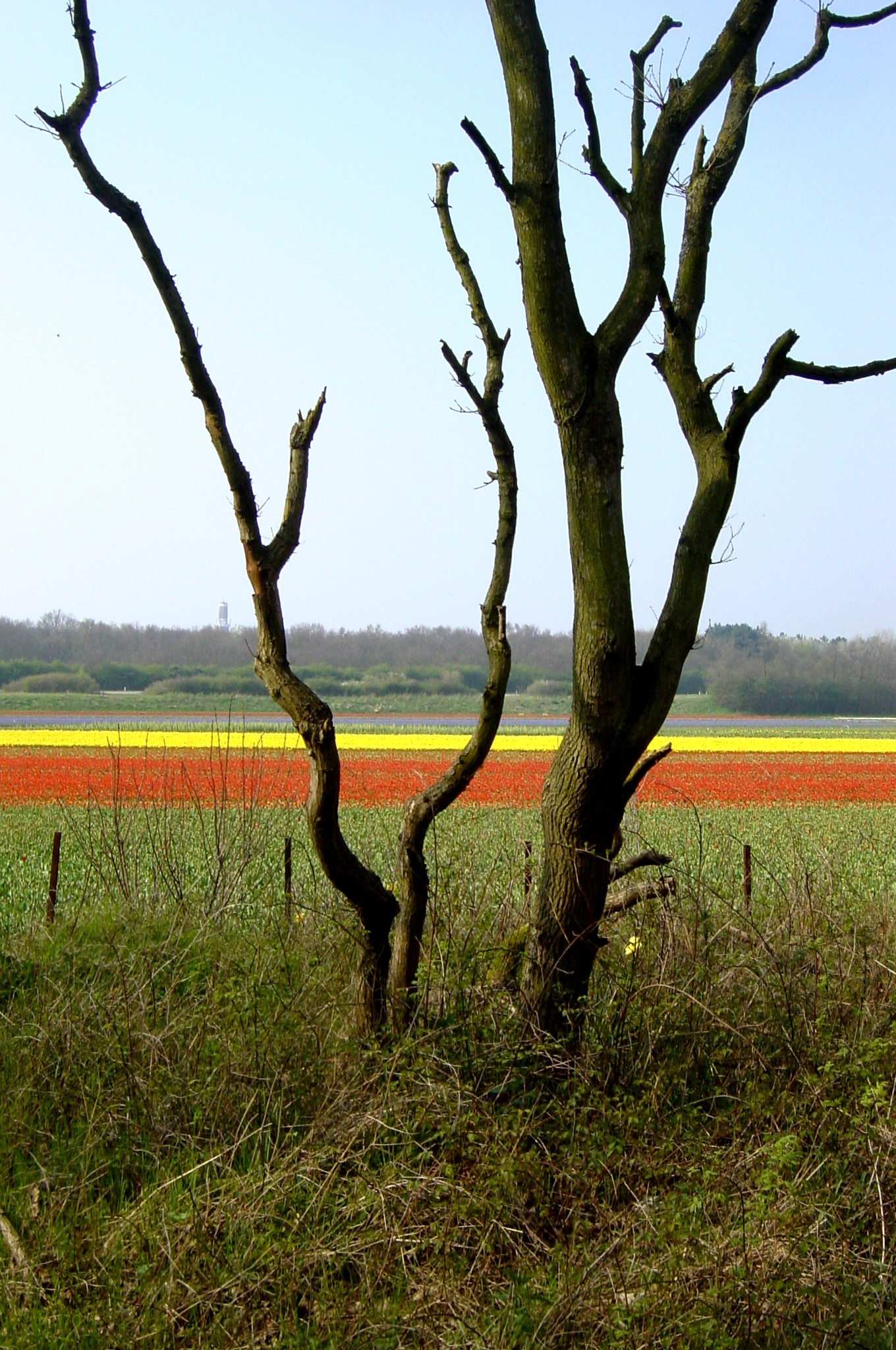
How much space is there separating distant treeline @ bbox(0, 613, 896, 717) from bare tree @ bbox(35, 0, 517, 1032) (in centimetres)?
8325

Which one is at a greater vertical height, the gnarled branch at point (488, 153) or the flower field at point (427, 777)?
the gnarled branch at point (488, 153)

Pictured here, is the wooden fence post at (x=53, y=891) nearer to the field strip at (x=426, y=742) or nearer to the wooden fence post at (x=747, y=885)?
the wooden fence post at (x=747, y=885)

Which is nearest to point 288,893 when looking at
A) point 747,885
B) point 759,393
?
point 747,885

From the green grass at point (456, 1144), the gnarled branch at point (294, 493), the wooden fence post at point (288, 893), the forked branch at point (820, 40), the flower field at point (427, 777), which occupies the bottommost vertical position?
the flower field at point (427, 777)

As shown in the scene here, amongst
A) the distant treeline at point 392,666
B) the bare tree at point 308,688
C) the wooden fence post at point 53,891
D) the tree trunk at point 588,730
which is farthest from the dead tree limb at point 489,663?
the distant treeline at point 392,666

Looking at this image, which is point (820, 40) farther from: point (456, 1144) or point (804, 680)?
point (804, 680)

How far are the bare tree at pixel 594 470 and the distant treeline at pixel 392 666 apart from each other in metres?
83.4

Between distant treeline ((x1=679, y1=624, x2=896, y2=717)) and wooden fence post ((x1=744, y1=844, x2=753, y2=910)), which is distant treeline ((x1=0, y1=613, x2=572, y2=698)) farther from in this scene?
wooden fence post ((x1=744, y1=844, x2=753, y2=910))

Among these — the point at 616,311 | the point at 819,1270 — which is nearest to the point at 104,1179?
the point at 819,1270

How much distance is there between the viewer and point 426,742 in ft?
153

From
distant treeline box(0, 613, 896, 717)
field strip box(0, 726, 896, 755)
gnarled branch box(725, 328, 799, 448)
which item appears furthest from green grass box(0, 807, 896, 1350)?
distant treeline box(0, 613, 896, 717)

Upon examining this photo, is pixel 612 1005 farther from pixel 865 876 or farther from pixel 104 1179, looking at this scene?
pixel 865 876

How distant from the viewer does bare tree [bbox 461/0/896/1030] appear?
495 centimetres

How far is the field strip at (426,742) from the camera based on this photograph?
4281cm
